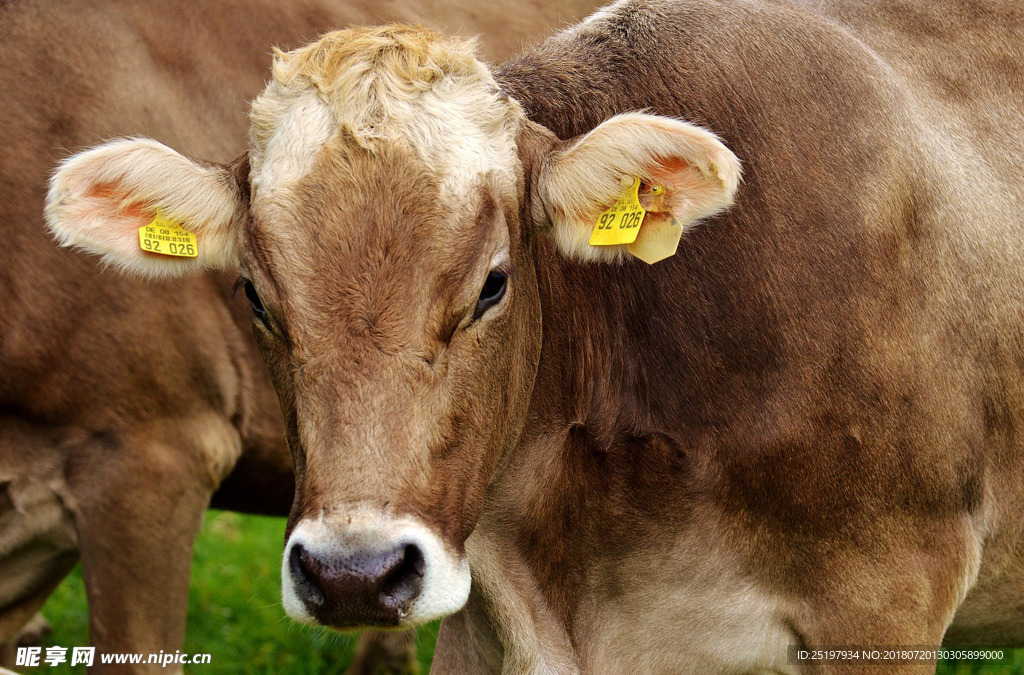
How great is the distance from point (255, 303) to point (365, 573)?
91 cm

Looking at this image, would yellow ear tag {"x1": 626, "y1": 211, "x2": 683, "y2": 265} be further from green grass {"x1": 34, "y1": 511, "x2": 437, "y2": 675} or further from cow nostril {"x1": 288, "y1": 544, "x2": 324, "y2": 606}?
green grass {"x1": 34, "y1": 511, "x2": 437, "y2": 675}

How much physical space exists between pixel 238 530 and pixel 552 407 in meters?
5.39

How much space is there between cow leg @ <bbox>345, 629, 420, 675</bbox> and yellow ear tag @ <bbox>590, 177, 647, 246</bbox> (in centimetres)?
335

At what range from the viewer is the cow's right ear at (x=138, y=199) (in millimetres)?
3520

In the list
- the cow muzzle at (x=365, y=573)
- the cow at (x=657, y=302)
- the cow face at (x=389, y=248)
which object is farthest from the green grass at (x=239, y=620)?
the cow muzzle at (x=365, y=573)

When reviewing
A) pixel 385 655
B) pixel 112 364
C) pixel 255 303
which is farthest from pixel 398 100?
pixel 385 655

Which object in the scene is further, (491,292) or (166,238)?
(166,238)

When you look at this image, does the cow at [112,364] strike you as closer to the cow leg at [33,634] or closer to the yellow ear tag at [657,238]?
the cow leg at [33,634]

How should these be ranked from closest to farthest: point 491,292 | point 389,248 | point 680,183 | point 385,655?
point 389,248, point 491,292, point 680,183, point 385,655

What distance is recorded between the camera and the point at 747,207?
12.1 feet

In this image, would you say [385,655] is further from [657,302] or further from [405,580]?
[405,580]

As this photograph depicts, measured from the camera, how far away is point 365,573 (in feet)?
9.14

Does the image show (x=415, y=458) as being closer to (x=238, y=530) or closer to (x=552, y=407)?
(x=552, y=407)

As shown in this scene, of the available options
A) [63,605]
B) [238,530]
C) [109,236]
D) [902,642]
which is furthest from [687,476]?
[238,530]
